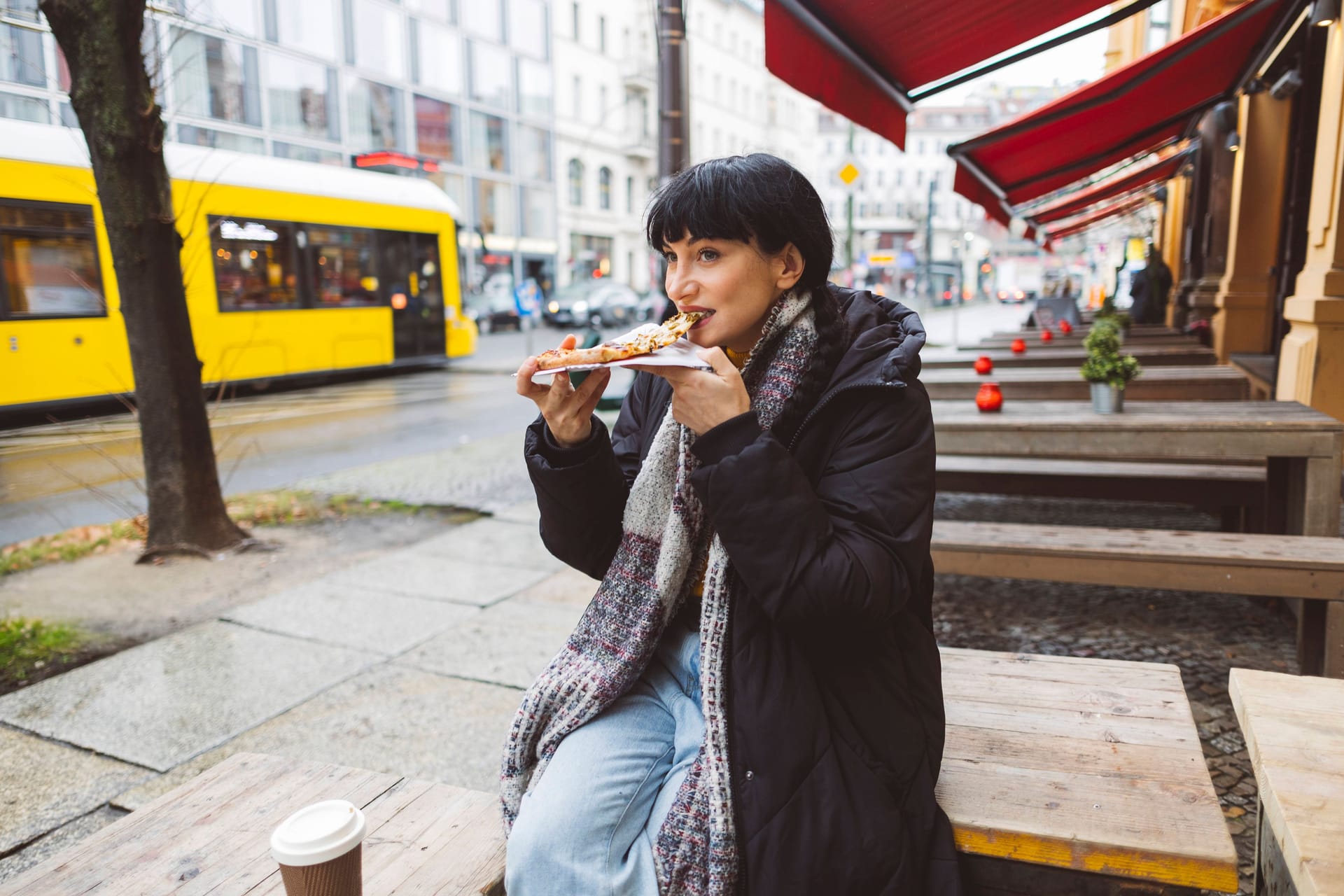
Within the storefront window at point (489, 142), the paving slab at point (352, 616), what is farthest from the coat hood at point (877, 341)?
the storefront window at point (489, 142)

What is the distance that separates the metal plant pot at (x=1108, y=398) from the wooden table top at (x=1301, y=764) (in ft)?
8.71

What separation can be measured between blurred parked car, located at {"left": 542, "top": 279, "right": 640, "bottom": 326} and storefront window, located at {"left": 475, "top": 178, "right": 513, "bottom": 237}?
24.5 ft

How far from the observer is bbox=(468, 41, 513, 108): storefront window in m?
35.1

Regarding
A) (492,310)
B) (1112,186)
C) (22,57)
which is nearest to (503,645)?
(22,57)

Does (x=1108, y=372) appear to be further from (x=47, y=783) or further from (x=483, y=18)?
(x=483, y=18)

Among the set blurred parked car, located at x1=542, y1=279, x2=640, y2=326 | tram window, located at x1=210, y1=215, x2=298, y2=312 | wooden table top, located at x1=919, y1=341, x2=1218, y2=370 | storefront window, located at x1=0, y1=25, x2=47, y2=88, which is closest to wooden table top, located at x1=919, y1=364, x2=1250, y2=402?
wooden table top, located at x1=919, y1=341, x2=1218, y2=370

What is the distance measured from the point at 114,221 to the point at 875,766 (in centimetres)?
521

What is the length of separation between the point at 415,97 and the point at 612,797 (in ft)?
114

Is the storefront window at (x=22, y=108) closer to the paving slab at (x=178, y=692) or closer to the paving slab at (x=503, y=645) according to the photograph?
the paving slab at (x=178, y=692)

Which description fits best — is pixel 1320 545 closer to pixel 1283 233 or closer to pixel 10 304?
pixel 1283 233

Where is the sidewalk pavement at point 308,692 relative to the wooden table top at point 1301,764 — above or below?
below

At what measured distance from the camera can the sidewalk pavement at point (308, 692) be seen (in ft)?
9.67

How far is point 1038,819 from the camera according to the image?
1548 mm

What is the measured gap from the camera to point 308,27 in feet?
89.4
